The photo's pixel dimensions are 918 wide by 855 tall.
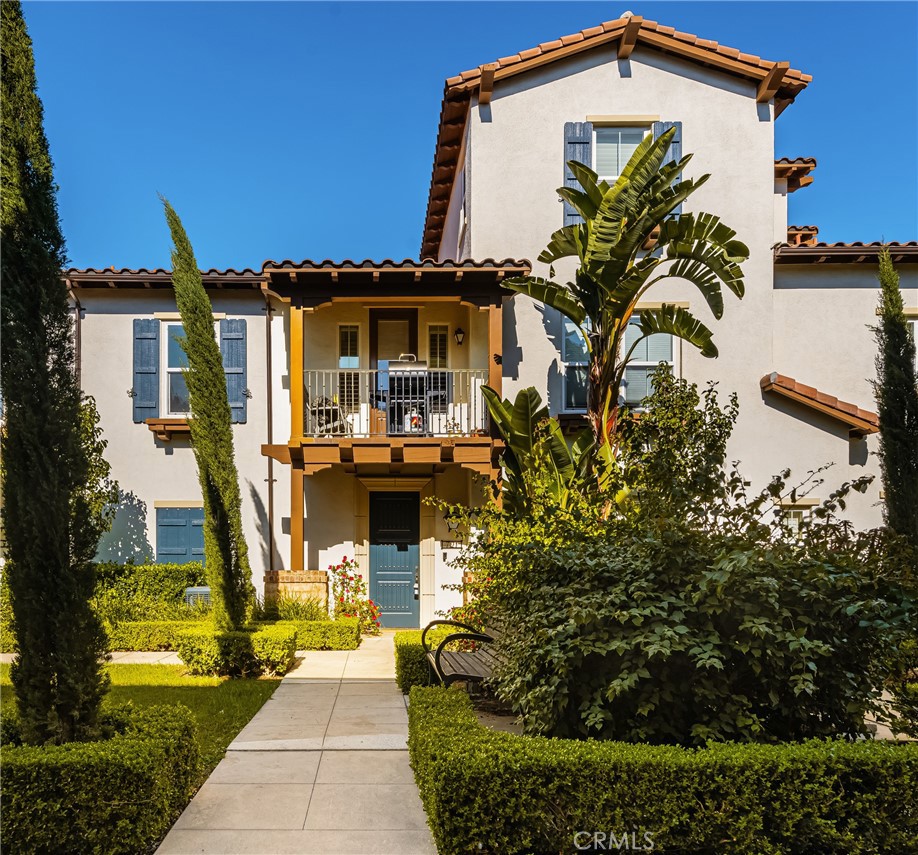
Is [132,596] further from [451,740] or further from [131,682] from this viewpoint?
[451,740]

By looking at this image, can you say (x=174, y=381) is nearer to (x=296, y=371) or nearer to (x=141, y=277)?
(x=141, y=277)

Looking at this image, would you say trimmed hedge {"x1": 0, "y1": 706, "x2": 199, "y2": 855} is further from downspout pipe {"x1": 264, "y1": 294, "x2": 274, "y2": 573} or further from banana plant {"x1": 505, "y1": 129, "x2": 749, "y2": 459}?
downspout pipe {"x1": 264, "y1": 294, "x2": 274, "y2": 573}

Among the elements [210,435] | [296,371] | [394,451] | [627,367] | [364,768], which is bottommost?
[364,768]

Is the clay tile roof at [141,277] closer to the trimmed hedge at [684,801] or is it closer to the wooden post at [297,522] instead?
the wooden post at [297,522]

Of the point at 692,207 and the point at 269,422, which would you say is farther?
the point at 269,422

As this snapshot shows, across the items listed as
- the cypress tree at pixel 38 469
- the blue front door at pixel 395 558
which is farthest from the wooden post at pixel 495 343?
the cypress tree at pixel 38 469

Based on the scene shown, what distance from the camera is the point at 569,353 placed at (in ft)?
44.3

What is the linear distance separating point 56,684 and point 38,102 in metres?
4.09

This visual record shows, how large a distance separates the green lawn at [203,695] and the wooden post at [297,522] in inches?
112

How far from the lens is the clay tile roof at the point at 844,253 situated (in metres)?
13.3

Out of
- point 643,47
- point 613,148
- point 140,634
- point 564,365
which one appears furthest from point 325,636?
point 643,47

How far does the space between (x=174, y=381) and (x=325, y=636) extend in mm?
5667

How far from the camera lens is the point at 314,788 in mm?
5715

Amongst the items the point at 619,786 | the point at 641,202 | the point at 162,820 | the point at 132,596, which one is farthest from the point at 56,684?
the point at 641,202
